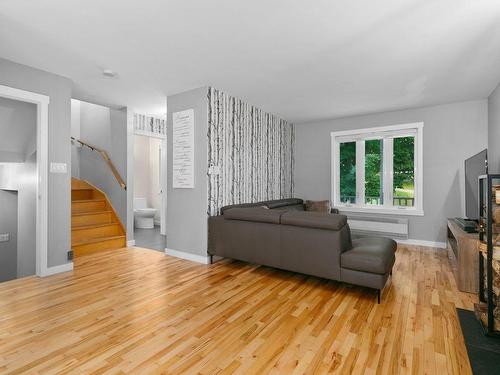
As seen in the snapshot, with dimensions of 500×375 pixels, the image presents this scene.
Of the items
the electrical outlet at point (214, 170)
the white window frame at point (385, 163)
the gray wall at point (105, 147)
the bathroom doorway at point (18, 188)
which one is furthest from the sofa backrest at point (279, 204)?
the bathroom doorway at point (18, 188)

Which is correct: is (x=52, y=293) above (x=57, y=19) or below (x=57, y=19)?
below

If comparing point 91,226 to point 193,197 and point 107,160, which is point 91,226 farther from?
point 193,197

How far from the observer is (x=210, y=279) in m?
3.23

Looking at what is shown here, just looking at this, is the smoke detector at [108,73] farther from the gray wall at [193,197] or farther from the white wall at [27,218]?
the white wall at [27,218]

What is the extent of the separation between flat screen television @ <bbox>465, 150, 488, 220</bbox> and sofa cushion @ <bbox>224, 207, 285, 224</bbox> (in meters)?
2.42

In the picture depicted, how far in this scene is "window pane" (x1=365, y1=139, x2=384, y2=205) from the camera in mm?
5363

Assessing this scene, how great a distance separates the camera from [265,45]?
2691mm

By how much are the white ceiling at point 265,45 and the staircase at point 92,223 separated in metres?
1.97

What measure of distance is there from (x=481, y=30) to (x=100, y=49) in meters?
3.68

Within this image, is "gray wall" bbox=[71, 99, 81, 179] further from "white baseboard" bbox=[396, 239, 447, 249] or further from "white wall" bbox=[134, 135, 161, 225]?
"white baseboard" bbox=[396, 239, 447, 249]

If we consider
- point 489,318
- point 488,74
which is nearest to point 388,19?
point 488,74

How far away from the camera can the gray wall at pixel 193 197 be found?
12.7 feet

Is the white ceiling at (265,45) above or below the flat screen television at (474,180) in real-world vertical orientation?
above

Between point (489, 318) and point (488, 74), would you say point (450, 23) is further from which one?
point (489, 318)
